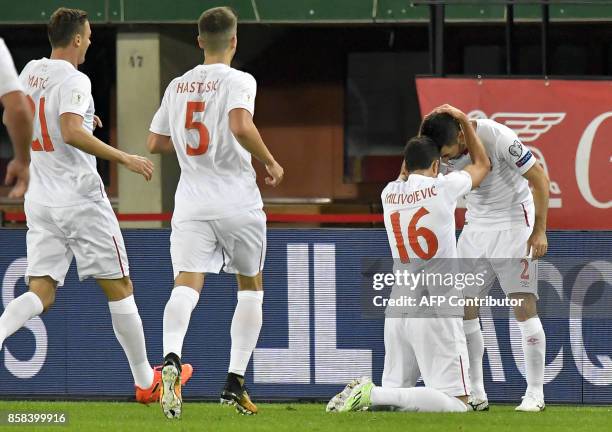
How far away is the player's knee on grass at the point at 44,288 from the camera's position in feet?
25.9

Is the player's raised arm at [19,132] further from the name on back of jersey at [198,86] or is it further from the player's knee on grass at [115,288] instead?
the player's knee on grass at [115,288]

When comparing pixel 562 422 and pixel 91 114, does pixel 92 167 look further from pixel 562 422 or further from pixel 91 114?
pixel 562 422

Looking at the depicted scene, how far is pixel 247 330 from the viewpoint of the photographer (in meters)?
7.82

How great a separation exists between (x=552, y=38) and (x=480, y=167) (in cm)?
939

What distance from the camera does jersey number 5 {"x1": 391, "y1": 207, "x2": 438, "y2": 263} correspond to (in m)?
7.79

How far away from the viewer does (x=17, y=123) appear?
19.0 feet

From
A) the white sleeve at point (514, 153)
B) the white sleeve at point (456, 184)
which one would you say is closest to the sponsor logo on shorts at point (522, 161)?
the white sleeve at point (514, 153)

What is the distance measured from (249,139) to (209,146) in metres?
0.32

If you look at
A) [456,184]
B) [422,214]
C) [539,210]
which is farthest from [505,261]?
[422,214]

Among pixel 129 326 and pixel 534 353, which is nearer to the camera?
pixel 129 326

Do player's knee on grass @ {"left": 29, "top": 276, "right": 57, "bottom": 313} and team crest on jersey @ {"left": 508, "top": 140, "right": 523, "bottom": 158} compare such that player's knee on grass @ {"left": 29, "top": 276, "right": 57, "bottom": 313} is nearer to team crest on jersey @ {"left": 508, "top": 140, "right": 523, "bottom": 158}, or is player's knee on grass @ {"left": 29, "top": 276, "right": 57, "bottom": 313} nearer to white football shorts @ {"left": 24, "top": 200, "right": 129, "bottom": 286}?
white football shorts @ {"left": 24, "top": 200, "right": 129, "bottom": 286}

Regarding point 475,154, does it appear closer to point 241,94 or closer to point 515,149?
point 515,149

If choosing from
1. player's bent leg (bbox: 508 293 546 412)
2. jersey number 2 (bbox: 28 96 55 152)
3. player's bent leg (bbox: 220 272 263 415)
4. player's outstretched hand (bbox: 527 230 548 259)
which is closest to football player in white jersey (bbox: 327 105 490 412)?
player's bent leg (bbox: 220 272 263 415)

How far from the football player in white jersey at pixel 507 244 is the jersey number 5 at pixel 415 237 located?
0.80 metres
